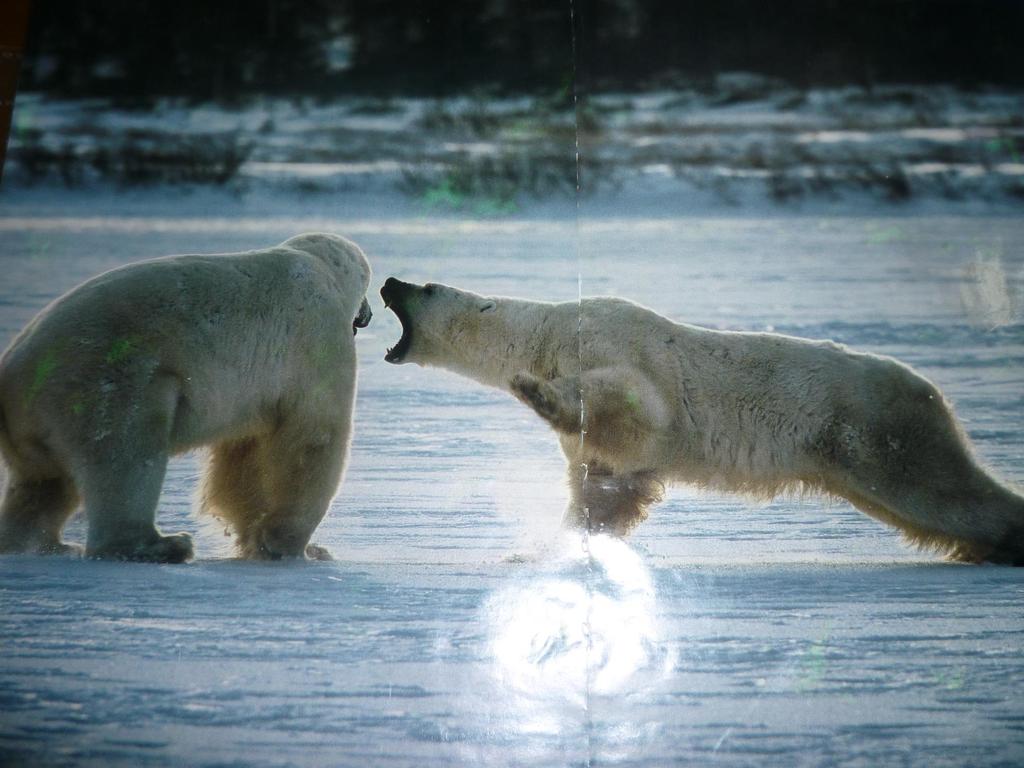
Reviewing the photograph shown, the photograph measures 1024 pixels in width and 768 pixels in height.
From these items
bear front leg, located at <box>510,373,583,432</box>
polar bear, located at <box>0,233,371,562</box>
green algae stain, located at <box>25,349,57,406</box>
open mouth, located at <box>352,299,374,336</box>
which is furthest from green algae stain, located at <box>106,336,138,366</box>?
bear front leg, located at <box>510,373,583,432</box>

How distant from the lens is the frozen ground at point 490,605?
2.33 metres

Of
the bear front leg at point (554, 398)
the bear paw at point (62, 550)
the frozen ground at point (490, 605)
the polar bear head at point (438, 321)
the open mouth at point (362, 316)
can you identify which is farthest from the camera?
the polar bear head at point (438, 321)

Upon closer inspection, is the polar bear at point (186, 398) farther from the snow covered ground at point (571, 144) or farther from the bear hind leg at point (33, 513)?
the snow covered ground at point (571, 144)

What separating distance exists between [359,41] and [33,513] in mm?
2028

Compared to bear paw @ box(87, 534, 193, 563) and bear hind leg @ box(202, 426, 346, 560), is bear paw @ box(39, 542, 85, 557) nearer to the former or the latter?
bear paw @ box(87, 534, 193, 563)

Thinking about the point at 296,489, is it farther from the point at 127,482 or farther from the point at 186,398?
the point at 127,482

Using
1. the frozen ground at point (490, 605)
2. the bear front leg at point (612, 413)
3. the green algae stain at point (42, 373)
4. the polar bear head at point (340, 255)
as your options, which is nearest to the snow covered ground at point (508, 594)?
the frozen ground at point (490, 605)

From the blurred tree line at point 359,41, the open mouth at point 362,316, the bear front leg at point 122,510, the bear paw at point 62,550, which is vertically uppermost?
the blurred tree line at point 359,41

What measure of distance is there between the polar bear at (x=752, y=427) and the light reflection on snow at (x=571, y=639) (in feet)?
1.51

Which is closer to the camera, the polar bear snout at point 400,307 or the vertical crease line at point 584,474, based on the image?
the vertical crease line at point 584,474

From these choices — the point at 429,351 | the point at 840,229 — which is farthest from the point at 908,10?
the point at 429,351

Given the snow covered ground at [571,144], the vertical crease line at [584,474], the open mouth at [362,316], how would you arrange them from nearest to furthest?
1. the vertical crease line at [584,474]
2. the open mouth at [362,316]
3. the snow covered ground at [571,144]

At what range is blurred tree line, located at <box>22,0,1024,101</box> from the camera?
4.30m

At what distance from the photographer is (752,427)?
3.86 meters
